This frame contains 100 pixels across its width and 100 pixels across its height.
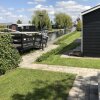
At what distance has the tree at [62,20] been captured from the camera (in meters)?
76.0

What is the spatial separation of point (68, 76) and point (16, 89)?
2.62 m

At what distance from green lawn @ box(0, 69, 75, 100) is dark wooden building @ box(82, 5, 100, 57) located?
4.95 metres

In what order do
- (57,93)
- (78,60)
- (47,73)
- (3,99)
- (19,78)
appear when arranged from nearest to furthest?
(3,99) → (57,93) → (19,78) → (47,73) → (78,60)

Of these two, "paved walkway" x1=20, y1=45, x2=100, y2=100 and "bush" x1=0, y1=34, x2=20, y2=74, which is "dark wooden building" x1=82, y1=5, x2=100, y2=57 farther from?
"bush" x1=0, y1=34, x2=20, y2=74

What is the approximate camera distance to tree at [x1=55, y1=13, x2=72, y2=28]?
7602cm

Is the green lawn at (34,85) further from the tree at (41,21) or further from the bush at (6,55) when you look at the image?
the tree at (41,21)

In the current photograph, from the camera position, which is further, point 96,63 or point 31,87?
point 96,63

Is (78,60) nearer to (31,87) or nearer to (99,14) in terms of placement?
(99,14)

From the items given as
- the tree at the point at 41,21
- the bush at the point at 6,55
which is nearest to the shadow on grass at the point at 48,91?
the bush at the point at 6,55

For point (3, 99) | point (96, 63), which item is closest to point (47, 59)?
point (96, 63)

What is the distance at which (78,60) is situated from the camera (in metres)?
12.8

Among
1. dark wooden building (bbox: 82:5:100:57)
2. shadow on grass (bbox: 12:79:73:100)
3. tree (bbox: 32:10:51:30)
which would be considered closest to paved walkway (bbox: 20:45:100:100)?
shadow on grass (bbox: 12:79:73:100)

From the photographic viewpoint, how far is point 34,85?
8.02 metres

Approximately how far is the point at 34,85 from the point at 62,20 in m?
69.0
